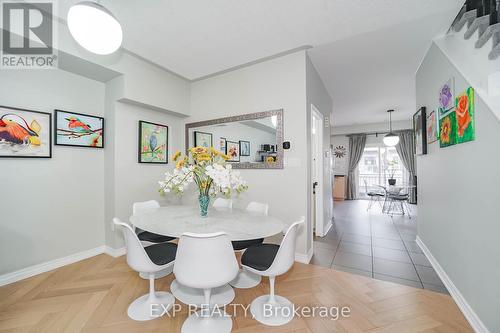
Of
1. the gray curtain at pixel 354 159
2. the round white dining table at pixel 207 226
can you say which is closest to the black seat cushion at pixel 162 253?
the round white dining table at pixel 207 226

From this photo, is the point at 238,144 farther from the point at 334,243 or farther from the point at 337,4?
the point at 334,243

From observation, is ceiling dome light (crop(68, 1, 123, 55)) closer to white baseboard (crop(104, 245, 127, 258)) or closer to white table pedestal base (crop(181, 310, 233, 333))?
white table pedestal base (crop(181, 310, 233, 333))

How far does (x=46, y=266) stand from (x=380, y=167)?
28.6 ft

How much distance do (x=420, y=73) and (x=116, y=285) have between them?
15.5 ft

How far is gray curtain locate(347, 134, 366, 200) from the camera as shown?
7315 millimetres

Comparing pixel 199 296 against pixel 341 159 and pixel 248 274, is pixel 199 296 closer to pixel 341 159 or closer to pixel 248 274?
pixel 248 274

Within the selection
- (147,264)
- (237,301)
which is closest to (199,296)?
(237,301)

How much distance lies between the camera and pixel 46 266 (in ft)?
7.54

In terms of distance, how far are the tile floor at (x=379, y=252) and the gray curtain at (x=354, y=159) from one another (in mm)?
3034

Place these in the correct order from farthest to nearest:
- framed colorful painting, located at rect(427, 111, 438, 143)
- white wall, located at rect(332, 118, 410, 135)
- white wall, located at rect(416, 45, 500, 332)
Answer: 1. white wall, located at rect(332, 118, 410, 135)
2. framed colorful painting, located at rect(427, 111, 438, 143)
3. white wall, located at rect(416, 45, 500, 332)

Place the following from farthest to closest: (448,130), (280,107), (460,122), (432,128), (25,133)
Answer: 1. (280,107)
2. (432,128)
3. (25,133)
4. (448,130)
5. (460,122)

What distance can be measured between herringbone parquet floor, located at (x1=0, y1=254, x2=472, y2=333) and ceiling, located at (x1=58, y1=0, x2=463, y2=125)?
8.75 feet

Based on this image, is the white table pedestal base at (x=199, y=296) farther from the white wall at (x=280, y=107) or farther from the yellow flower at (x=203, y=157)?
the yellow flower at (x=203, y=157)

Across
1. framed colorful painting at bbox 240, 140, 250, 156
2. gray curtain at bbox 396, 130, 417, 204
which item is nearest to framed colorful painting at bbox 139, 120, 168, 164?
framed colorful painting at bbox 240, 140, 250, 156
